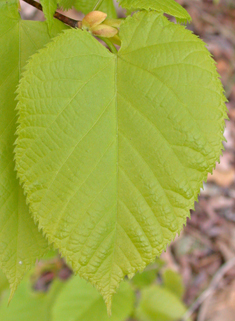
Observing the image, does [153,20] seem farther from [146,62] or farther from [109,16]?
[109,16]

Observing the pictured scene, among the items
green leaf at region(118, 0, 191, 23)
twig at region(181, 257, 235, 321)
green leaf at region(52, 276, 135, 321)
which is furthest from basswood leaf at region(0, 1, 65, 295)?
twig at region(181, 257, 235, 321)

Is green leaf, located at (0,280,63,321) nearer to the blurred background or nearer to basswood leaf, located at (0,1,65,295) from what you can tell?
the blurred background

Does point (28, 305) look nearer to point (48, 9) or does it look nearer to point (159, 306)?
point (159, 306)

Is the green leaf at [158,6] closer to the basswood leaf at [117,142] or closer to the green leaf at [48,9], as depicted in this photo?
the basswood leaf at [117,142]

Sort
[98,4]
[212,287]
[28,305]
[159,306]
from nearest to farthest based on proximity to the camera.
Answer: [98,4]
[28,305]
[159,306]
[212,287]

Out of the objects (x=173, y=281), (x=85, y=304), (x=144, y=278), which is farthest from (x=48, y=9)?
(x=173, y=281)

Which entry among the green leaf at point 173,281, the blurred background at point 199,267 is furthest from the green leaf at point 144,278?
the green leaf at point 173,281
